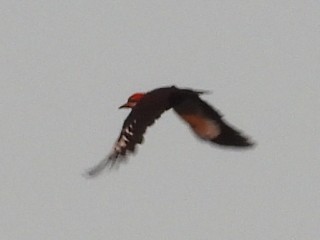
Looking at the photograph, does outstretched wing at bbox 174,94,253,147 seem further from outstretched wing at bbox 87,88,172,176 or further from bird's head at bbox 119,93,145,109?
bird's head at bbox 119,93,145,109

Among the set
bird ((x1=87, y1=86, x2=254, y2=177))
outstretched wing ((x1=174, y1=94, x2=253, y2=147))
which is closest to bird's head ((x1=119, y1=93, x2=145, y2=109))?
bird ((x1=87, y1=86, x2=254, y2=177))

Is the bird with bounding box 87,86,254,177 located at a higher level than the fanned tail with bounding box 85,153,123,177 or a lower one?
higher

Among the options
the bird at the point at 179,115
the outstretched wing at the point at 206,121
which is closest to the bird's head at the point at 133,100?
the bird at the point at 179,115

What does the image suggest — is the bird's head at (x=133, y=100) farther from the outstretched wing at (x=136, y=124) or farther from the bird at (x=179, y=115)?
the outstretched wing at (x=136, y=124)

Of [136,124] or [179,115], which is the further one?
[179,115]

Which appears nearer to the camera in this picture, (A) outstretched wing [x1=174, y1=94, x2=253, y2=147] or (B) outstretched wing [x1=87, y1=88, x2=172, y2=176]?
(B) outstretched wing [x1=87, y1=88, x2=172, y2=176]

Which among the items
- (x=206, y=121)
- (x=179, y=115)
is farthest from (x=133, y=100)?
(x=206, y=121)

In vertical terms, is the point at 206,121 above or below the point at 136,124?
above

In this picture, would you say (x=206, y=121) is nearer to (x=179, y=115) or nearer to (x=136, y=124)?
(x=179, y=115)
